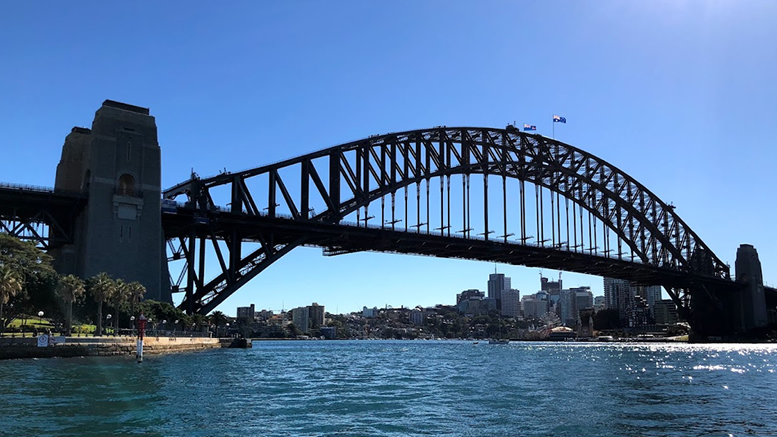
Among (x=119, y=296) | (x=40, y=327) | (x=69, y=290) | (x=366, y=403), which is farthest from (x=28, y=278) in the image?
(x=366, y=403)

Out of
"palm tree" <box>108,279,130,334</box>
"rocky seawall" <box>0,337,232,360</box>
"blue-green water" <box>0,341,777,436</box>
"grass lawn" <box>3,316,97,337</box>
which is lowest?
"blue-green water" <box>0,341,777,436</box>

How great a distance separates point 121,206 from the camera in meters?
68.6

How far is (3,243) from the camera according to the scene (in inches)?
2318

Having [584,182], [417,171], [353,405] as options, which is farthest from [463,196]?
[353,405]

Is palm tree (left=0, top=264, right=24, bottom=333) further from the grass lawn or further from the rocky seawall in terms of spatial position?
the grass lawn

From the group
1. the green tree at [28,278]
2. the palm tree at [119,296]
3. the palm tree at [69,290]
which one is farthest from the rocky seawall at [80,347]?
the green tree at [28,278]

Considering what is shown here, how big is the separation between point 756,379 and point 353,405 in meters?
26.0

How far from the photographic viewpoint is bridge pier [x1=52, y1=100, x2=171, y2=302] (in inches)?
2625

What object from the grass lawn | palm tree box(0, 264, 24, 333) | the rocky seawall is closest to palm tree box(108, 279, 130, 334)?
the grass lawn

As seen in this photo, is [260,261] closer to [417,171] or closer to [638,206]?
[417,171]

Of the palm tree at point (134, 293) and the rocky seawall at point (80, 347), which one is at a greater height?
the palm tree at point (134, 293)

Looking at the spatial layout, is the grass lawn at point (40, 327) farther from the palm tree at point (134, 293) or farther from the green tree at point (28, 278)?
the palm tree at point (134, 293)

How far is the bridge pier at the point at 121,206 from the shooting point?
66688mm

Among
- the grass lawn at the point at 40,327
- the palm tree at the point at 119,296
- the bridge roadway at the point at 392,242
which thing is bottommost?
the grass lawn at the point at 40,327
